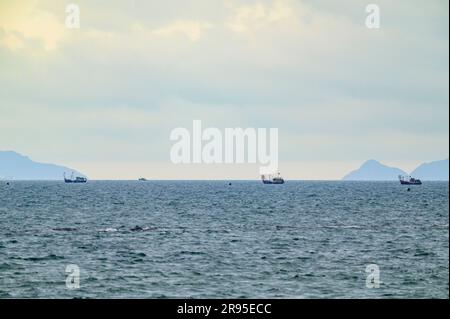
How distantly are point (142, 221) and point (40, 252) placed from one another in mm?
40620

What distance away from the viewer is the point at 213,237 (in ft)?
268

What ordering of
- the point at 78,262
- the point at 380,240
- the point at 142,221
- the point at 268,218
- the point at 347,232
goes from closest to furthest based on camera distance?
the point at 78,262
the point at 380,240
the point at 347,232
the point at 142,221
the point at 268,218

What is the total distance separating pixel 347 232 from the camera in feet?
292

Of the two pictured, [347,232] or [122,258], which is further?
[347,232]

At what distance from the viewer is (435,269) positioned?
56188 millimetres

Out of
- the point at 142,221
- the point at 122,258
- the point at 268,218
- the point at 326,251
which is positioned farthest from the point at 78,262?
the point at 268,218
